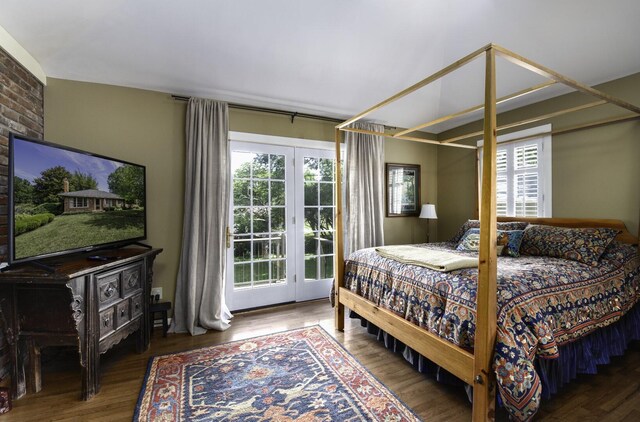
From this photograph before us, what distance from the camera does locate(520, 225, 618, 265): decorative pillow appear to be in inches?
93.6

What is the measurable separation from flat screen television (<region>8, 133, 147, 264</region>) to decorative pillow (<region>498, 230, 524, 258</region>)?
3473 millimetres

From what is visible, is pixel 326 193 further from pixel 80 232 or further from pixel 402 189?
pixel 80 232

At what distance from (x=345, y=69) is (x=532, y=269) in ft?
8.14

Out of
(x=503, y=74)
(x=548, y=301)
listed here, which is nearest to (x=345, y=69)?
(x=503, y=74)

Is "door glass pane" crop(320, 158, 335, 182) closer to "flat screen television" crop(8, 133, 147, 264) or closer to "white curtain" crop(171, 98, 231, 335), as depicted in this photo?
"white curtain" crop(171, 98, 231, 335)

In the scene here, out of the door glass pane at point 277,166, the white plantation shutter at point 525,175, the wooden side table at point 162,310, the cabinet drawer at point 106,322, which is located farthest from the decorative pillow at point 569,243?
the cabinet drawer at point 106,322

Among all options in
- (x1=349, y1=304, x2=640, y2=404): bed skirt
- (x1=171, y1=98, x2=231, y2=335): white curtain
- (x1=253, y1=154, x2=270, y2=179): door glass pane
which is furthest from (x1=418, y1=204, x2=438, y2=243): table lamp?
(x1=171, y1=98, x2=231, y2=335): white curtain

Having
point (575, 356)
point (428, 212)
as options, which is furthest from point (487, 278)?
point (428, 212)

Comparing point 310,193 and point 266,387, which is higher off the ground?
point 310,193

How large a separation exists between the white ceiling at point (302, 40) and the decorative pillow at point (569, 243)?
1.58 metres

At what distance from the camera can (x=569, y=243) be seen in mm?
2506

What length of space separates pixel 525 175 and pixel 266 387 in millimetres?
3627

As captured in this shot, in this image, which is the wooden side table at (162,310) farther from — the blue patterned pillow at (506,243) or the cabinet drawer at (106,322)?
the blue patterned pillow at (506,243)

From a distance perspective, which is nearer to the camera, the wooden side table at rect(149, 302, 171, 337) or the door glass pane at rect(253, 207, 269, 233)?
the wooden side table at rect(149, 302, 171, 337)
